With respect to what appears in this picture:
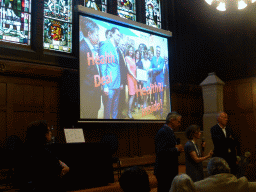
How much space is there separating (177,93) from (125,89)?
7.52ft

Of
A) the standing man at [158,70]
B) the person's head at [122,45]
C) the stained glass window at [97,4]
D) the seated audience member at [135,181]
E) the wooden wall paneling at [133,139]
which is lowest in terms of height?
the wooden wall paneling at [133,139]

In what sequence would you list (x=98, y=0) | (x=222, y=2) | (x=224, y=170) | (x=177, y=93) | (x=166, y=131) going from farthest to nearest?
1. (x=177, y=93)
2. (x=98, y=0)
3. (x=222, y=2)
4. (x=166, y=131)
5. (x=224, y=170)

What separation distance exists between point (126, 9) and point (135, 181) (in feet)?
23.3

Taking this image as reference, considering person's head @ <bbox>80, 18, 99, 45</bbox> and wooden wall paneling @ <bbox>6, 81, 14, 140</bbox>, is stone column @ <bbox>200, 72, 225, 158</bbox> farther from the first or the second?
wooden wall paneling @ <bbox>6, 81, 14, 140</bbox>

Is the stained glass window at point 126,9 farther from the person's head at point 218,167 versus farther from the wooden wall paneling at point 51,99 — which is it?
the person's head at point 218,167

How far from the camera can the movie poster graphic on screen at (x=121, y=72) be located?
629 cm

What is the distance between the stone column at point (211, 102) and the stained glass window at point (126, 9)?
2.56 metres

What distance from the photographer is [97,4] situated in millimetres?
7469

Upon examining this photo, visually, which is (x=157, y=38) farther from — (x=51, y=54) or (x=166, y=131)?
(x=166, y=131)

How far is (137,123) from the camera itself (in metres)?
7.63

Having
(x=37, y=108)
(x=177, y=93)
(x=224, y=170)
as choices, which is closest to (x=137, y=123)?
(x=177, y=93)

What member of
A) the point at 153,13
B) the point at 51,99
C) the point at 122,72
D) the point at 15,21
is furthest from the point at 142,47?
the point at 15,21

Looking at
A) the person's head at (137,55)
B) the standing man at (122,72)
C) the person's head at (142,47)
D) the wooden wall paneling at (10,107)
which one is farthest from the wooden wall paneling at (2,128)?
the person's head at (142,47)

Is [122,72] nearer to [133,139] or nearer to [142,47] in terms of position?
[142,47]
